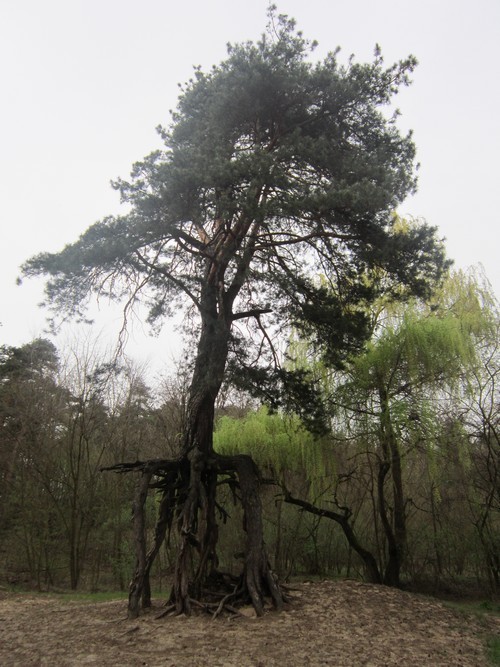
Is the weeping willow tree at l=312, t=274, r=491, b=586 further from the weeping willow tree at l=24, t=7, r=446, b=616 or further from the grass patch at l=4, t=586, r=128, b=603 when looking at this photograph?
the grass patch at l=4, t=586, r=128, b=603

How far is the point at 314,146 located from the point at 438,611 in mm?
6803

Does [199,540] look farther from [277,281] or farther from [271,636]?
[277,281]

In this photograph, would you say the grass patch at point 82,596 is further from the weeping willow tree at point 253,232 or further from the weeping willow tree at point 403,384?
the weeping willow tree at point 403,384

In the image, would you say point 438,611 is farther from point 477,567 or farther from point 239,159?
point 239,159

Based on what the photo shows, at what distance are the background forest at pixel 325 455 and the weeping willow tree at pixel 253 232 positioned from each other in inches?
35.2

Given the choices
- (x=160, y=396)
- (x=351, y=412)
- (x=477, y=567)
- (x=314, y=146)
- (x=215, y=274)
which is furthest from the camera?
(x=160, y=396)

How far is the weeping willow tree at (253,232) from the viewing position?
6.33 metres

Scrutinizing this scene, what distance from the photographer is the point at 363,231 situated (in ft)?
22.5

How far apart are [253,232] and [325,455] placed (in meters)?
5.25

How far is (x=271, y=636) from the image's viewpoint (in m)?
5.29

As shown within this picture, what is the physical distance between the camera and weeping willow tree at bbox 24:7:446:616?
633 cm

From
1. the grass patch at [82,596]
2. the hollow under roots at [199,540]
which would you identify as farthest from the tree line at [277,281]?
the grass patch at [82,596]

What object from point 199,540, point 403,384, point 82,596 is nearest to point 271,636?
point 199,540

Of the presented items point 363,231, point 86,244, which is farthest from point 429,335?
point 86,244
